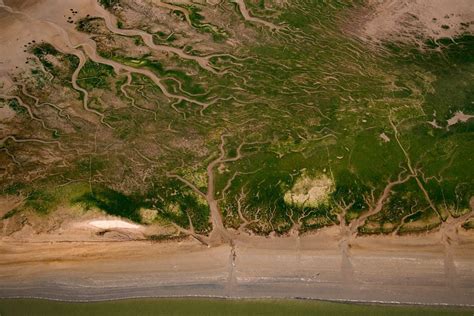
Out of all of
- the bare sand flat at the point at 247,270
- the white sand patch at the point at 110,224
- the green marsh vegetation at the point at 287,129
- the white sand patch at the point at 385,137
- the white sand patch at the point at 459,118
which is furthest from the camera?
the white sand patch at the point at 459,118

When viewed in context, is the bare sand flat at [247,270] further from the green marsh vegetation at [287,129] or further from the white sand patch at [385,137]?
the white sand patch at [385,137]

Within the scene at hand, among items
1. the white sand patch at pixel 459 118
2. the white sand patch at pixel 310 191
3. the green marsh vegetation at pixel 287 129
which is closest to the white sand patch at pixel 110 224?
the green marsh vegetation at pixel 287 129

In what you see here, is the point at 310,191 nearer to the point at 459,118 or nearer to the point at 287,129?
the point at 287,129

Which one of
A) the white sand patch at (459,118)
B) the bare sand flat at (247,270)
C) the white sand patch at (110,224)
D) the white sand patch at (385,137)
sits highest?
the white sand patch at (459,118)

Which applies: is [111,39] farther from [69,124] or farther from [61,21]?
[69,124]

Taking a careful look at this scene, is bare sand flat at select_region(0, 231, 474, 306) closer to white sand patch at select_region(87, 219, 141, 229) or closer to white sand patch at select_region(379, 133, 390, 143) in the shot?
white sand patch at select_region(87, 219, 141, 229)

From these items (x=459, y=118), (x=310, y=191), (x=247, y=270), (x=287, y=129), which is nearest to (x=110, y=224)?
(x=247, y=270)

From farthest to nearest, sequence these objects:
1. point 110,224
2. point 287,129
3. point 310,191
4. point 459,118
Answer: point 459,118 < point 287,129 < point 310,191 < point 110,224
